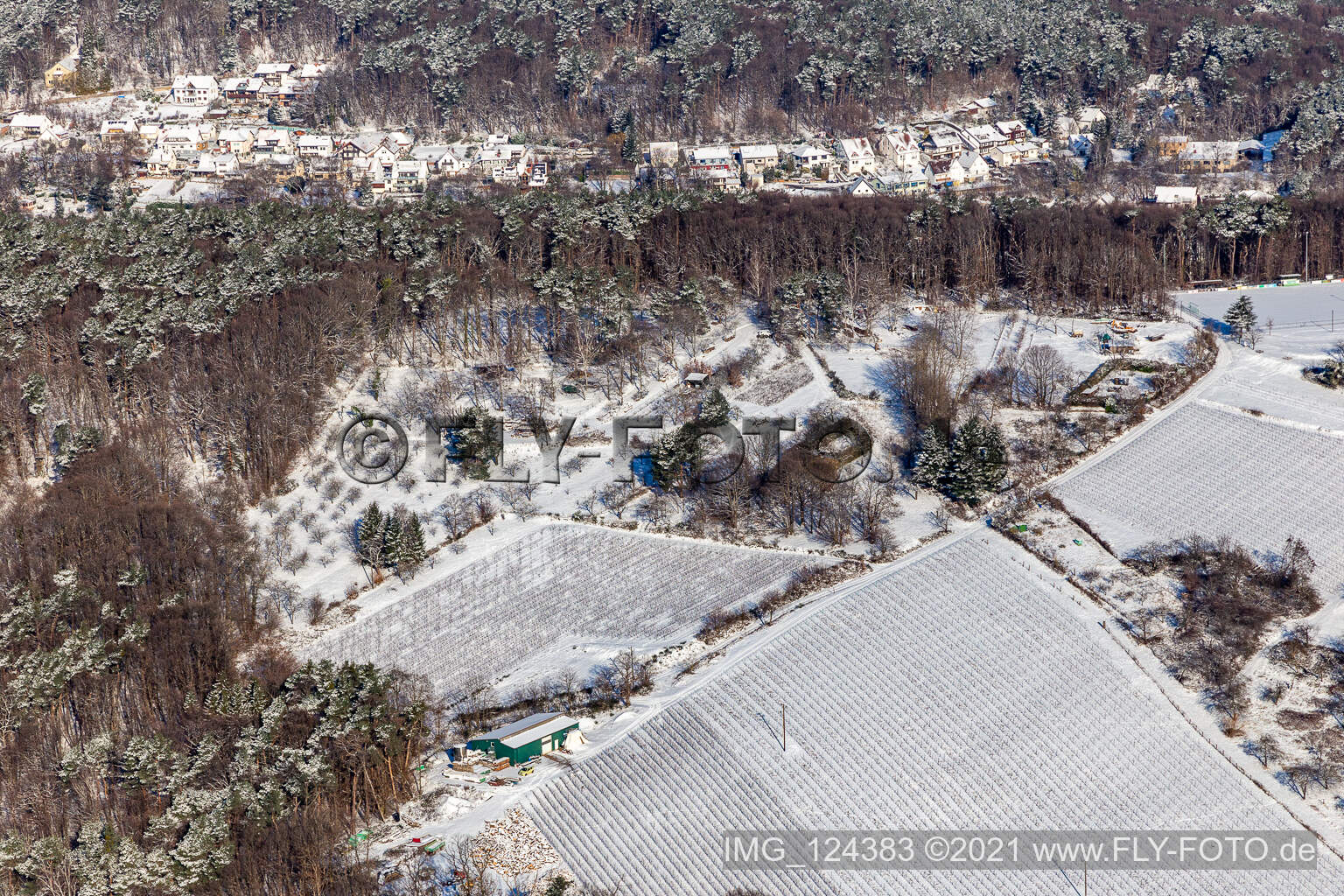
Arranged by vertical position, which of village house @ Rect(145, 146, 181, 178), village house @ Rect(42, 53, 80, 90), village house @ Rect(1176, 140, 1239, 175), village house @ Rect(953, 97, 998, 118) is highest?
village house @ Rect(42, 53, 80, 90)

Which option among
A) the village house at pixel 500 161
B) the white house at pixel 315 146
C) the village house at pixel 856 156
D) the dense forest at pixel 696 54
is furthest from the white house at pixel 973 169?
the white house at pixel 315 146

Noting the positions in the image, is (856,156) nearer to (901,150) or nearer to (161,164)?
(901,150)

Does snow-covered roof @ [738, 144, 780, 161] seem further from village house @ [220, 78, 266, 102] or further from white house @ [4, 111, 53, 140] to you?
white house @ [4, 111, 53, 140]

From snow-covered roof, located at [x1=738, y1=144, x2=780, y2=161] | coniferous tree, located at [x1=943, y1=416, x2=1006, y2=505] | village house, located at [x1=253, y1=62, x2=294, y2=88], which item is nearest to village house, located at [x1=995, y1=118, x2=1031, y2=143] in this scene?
snow-covered roof, located at [x1=738, y1=144, x2=780, y2=161]

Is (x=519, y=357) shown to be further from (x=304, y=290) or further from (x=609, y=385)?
(x=304, y=290)

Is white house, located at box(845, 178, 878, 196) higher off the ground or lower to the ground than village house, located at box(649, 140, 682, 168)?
lower

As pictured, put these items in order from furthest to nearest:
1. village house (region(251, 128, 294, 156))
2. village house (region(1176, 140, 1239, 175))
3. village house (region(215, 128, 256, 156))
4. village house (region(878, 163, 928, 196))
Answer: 1. village house (region(251, 128, 294, 156))
2. village house (region(215, 128, 256, 156))
3. village house (region(1176, 140, 1239, 175))
4. village house (region(878, 163, 928, 196))

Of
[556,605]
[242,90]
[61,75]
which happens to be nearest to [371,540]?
[556,605]
